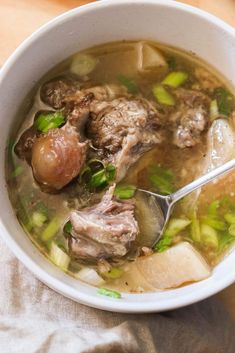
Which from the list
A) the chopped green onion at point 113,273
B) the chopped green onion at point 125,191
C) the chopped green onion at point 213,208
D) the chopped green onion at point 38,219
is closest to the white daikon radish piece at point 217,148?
the chopped green onion at point 213,208

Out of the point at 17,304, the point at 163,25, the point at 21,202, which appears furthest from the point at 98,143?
the point at 17,304

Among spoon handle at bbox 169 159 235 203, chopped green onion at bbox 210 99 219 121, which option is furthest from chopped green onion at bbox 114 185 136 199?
chopped green onion at bbox 210 99 219 121

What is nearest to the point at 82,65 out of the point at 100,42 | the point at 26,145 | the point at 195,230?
the point at 100,42

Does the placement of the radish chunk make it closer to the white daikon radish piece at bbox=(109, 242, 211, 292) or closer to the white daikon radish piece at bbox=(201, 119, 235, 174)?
the white daikon radish piece at bbox=(109, 242, 211, 292)

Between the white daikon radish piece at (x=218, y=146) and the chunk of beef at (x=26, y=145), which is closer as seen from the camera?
the chunk of beef at (x=26, y=145)

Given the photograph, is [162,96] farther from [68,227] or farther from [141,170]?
[68,227]

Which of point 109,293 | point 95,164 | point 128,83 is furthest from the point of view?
point 128,83

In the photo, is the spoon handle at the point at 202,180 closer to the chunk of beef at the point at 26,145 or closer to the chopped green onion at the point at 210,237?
the chopped green onion at the point at 210,237
